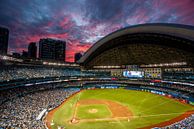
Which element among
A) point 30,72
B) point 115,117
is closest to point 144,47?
point 115,117

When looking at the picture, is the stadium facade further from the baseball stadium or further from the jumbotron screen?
the jumbotron screen

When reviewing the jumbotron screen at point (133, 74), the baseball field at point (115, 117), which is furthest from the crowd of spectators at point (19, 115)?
the jumbotron screen at point (133, 74)

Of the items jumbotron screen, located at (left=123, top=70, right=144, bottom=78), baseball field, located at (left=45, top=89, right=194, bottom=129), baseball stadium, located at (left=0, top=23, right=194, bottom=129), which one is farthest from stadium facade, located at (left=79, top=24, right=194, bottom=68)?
baseball field, located at (left=45, top=89, right=194, bottom=129)

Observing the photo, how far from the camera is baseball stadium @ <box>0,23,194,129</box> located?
31750 millimetres

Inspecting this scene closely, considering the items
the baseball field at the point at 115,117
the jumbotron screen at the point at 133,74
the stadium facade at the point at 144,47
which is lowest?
the baseball field at the point at 115,117

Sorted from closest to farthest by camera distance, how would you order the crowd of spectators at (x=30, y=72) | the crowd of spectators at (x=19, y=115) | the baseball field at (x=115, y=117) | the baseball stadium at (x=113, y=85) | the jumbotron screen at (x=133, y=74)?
1. the crowd of spectators at (x=19, y=115)
2. the baseball field at (x=115, y=117)
3. the baseball stadium at (x=113, y=85)
4. the crowd of spectators at (x=30, y=72)
5. the jumbotron screen at (x=133, y=74)

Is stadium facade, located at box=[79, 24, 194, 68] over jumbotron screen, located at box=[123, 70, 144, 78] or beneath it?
over

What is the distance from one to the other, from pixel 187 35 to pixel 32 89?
5716cm

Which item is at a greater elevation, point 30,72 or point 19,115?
point 30,72

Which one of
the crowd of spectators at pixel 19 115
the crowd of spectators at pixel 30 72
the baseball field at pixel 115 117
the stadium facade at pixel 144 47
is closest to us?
the crowd of spectators at pixel 19 115

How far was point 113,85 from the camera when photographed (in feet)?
261

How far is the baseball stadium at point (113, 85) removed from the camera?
→ 31.8 metres

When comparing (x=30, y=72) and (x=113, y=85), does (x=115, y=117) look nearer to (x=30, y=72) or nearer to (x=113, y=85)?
(x=30, y=72)

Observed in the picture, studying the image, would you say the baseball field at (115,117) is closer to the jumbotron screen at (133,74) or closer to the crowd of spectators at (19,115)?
the crowd of spectators at (19,115)
